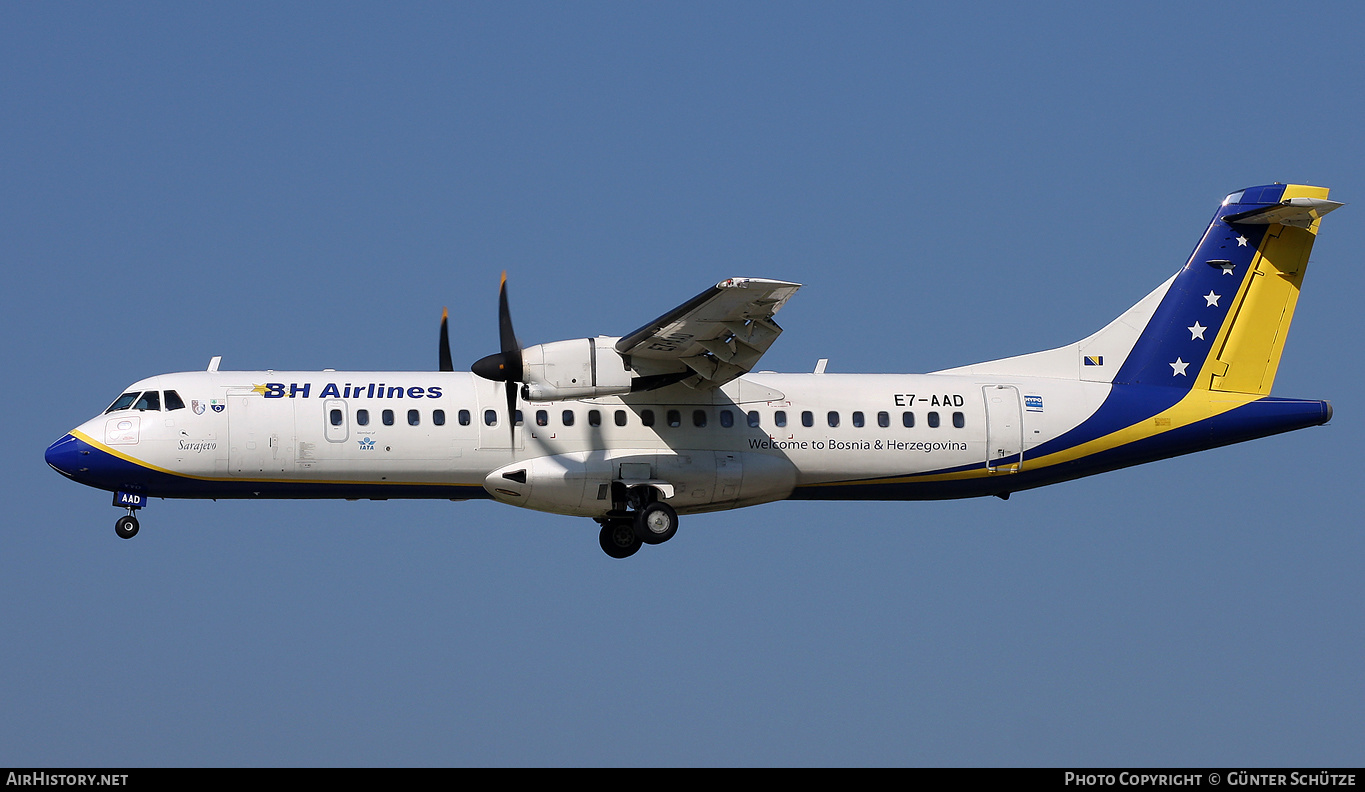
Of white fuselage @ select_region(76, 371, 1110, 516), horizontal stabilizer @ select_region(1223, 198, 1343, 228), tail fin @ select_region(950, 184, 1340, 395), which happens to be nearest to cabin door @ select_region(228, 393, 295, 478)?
white fuselage @ select_region(76, 371, 1110, 516)

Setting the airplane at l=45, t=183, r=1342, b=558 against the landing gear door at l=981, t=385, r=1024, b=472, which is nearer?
the airplane at l=45, t=183, r=1342, b=558

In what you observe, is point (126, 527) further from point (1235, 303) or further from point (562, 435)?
point (1235, 303)

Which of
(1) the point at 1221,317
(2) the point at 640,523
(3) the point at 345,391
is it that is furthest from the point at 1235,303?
(3) the point at 345,391

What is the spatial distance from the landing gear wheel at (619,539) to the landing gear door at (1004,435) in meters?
5.73

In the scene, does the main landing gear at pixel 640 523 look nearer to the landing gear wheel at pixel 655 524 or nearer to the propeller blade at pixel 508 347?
the landing gear wheel at pixel 655 524

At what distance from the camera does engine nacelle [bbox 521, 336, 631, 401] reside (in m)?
22.0

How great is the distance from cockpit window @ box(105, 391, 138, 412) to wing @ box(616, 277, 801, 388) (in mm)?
7443

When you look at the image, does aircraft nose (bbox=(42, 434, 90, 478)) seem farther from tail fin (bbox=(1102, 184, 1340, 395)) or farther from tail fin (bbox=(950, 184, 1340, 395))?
tail fin (bbox=(1102, 184, 1340, 395))

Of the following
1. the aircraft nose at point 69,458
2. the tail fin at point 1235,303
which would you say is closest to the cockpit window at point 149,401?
the aircraft nose at point 69,458

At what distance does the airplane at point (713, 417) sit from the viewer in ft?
75.0

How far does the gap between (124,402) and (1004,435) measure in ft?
44.5

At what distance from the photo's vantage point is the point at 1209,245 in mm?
26359
